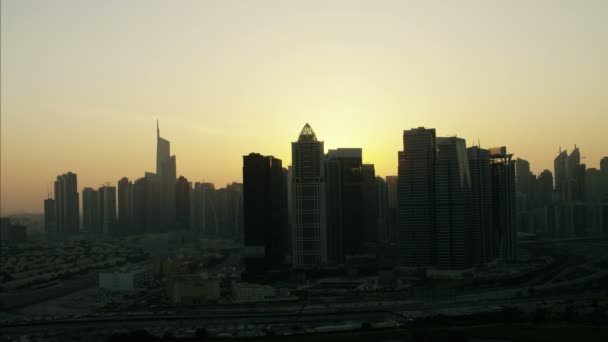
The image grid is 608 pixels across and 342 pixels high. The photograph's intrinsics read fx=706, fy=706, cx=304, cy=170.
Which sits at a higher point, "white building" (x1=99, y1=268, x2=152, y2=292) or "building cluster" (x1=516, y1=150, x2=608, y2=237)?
"building cluster" (x1=516, y1=150, x2=608, y2=237)

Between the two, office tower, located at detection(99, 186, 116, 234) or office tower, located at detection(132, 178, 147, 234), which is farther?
office tower, located at detection(99, 186, 116, 234)

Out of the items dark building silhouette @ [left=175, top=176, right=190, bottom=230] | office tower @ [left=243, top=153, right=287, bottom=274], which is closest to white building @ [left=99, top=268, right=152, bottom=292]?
office tower @ [left=243, top=153, right=287, bottom=274]

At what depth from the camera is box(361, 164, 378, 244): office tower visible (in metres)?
35.0

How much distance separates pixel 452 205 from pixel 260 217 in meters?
7.79

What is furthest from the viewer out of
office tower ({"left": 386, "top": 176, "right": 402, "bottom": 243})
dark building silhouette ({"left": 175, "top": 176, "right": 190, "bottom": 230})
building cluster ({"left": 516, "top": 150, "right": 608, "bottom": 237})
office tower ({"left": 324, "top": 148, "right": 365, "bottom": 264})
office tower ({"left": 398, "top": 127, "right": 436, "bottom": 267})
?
dark building silhouette ({"left": 175, "top": 176, "right": 190, "bottom": 230})

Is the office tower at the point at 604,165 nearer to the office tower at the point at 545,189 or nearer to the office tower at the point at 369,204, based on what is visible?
the office tower at the point at 545,189

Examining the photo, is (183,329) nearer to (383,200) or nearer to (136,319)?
(136,319)

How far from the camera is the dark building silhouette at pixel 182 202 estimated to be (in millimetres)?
54156

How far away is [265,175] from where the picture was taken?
29547 millimetres

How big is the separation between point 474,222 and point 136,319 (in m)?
14.4

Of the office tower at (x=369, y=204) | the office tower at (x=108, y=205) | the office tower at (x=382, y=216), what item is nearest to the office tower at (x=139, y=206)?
the office tower at (x=108, y=205)

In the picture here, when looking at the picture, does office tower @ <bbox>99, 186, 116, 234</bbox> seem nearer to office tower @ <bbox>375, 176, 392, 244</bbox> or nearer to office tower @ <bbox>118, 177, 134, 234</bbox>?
office tower @ <bbox>118, 177, 134, 234</bbox>

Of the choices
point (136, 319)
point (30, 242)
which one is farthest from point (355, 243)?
point (30, 242)

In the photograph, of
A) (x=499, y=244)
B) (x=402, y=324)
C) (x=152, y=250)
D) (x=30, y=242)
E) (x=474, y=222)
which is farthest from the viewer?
(x=30, y=242)
